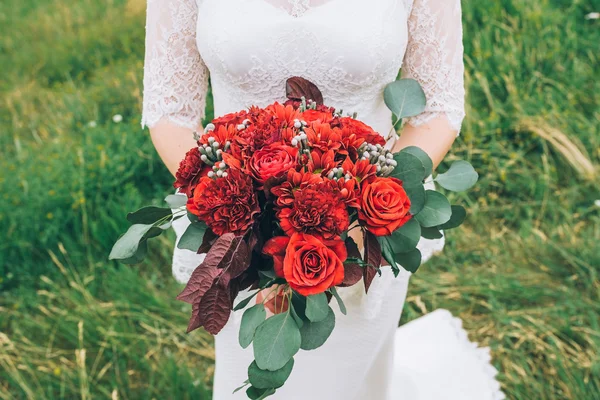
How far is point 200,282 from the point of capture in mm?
1283

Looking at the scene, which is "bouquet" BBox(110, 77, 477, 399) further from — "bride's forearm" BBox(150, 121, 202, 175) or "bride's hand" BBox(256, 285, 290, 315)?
"bride's forearm" BBox(150, 121, 202, 175)

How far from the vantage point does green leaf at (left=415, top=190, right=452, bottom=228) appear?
56.1 inches

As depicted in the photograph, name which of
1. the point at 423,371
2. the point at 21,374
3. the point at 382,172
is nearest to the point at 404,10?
the point at 382,172

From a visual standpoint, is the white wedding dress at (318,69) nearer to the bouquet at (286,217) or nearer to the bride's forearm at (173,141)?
the bride's forearm at (173,141)

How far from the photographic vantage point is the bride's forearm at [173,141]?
1949 millimetres

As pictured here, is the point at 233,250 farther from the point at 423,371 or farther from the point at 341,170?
the point at 423,371

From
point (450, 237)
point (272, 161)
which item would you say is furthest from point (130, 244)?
point (450, 237)

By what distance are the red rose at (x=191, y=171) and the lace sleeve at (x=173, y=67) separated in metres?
A: 0.57

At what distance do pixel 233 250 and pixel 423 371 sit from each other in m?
2.12

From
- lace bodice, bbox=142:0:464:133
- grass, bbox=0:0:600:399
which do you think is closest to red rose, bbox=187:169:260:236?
lace bodice, bbox=142:0:464:133

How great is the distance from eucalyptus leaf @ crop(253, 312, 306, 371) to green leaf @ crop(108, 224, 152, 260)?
0.35m

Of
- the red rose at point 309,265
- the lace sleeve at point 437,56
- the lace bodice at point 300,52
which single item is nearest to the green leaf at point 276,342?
the red rose at point 309,265

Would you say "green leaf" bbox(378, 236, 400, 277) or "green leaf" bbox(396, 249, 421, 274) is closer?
"green leaf" bbox(378, 236, 400, 277)

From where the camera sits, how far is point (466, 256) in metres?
3.58
